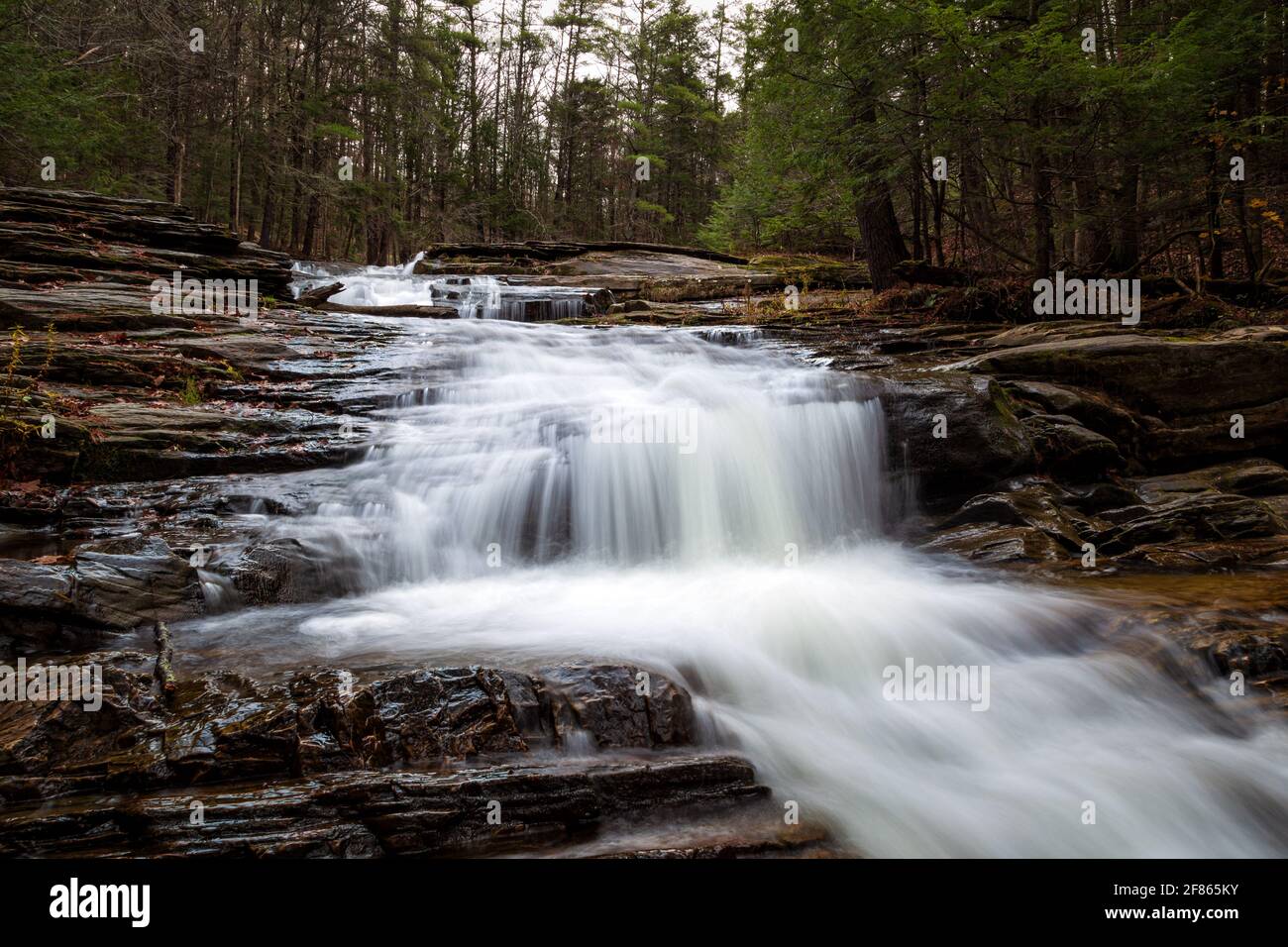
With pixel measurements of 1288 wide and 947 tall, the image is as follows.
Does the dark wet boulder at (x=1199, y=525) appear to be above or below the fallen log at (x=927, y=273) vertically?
below

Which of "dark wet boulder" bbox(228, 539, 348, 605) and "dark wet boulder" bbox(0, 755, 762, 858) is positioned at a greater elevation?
"dark wet boulder" bbox(228, 539, 348, 605)

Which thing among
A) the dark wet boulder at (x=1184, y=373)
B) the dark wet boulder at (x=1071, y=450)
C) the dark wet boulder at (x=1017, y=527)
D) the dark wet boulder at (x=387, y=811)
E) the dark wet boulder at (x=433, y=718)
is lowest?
the dark wet boulder at (x=387, y=811)

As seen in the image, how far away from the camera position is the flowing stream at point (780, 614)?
350 cm

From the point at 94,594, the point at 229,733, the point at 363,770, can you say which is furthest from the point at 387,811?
the point at 94,594

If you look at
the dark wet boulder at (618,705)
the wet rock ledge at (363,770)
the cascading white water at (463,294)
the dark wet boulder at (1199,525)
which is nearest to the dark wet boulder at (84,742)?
the wet rock ledge at (363,770)

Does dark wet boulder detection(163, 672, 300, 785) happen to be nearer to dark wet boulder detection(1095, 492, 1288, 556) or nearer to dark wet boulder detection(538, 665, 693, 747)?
dark wet boulder detection(538, 665, 693, 747)

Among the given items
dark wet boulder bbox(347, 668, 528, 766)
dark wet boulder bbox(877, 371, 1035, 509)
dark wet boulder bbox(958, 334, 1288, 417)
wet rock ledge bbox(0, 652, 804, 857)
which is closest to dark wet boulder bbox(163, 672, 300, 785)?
wet rock ledge bbox(0, 652, 804, 857)

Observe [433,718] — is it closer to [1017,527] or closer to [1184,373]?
[1017,527]

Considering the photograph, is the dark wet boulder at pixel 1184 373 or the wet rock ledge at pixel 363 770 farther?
the dark wet boulder at pixel 1184 373

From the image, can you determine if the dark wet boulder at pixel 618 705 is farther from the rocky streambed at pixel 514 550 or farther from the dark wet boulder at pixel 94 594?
the dark wet boulder at pixel 94 594

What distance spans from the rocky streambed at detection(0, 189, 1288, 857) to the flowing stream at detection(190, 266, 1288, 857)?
39mm

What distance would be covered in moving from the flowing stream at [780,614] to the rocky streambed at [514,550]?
39 mm

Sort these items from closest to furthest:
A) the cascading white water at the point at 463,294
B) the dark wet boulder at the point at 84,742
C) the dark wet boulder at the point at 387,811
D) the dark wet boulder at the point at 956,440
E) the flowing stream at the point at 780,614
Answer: the dark wet boulder at the point at 387,811, the dark wet boulder at the point at 84,742, the flowing stream at the point at 780,614, the dark wet boulder at the point at 956,440, the cascading white water at the point at 463,294

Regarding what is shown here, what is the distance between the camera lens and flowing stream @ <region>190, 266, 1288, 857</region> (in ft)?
11.5
